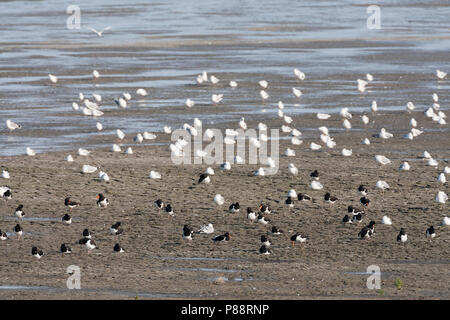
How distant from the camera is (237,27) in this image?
59406mm

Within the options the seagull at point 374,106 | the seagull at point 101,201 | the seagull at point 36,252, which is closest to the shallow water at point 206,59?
the seagull at point 374,106

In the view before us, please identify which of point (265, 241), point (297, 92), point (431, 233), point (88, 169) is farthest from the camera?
point (297, 92)

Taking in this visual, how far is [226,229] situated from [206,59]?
26345mm

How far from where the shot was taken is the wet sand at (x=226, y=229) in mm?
17266

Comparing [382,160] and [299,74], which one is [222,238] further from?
[299,74]

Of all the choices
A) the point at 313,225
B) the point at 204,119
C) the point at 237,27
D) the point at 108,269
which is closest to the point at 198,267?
the point at 108,269

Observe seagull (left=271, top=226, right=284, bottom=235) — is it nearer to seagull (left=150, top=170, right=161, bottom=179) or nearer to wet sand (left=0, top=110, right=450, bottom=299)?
wet sand (left=0, top=110, right=450, bottom=299)

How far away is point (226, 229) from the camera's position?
2077 cm

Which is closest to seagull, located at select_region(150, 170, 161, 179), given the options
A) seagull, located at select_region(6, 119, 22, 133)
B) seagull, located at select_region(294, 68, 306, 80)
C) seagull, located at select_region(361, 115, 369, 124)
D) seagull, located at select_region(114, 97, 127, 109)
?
seagull, located at select_region(6, 119, 22, 133)

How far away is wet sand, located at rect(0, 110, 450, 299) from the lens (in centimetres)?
1727

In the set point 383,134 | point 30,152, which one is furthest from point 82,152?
point 383,134

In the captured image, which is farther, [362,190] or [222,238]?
[362,190]

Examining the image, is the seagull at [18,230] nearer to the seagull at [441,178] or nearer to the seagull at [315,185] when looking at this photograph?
the seagull at [315,185]

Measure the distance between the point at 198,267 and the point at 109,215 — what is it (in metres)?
4.13
